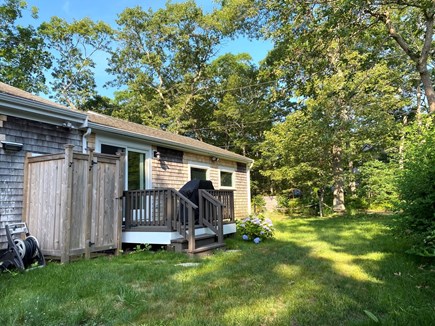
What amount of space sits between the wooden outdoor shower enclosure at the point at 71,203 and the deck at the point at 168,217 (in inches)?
21.6

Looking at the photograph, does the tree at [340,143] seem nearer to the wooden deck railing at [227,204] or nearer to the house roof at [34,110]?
the wooden deck railing at [227,204]

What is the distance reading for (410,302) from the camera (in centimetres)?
310

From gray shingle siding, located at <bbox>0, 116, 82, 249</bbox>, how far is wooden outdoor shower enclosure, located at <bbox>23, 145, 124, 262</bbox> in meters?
0.12

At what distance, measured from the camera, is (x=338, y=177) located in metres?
14.8

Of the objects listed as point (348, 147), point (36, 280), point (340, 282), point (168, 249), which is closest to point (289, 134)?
point (348, 147)

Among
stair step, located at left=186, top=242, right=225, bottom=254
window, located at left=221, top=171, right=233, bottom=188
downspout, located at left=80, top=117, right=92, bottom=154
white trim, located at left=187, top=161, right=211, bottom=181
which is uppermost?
downspout, located at left=80, top=117, right=92, bottom=154

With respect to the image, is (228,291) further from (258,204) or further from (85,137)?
(258,204)

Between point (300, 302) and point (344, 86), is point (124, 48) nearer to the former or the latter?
point (344, 86)

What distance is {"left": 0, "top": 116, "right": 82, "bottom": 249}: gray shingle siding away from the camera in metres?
5.38

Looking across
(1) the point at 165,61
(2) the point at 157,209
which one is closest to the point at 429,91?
(2) the point at 157,209

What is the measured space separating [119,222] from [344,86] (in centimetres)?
612

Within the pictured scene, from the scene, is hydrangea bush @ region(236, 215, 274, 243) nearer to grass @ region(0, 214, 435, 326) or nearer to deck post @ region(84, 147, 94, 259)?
grass @ region(0, 214, 435, 326)

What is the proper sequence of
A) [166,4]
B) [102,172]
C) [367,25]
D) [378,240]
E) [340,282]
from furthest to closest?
[166,4]
[367,25]
[378,240]
[102,172]
[340,282]

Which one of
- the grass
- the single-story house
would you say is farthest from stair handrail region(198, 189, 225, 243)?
the grass
